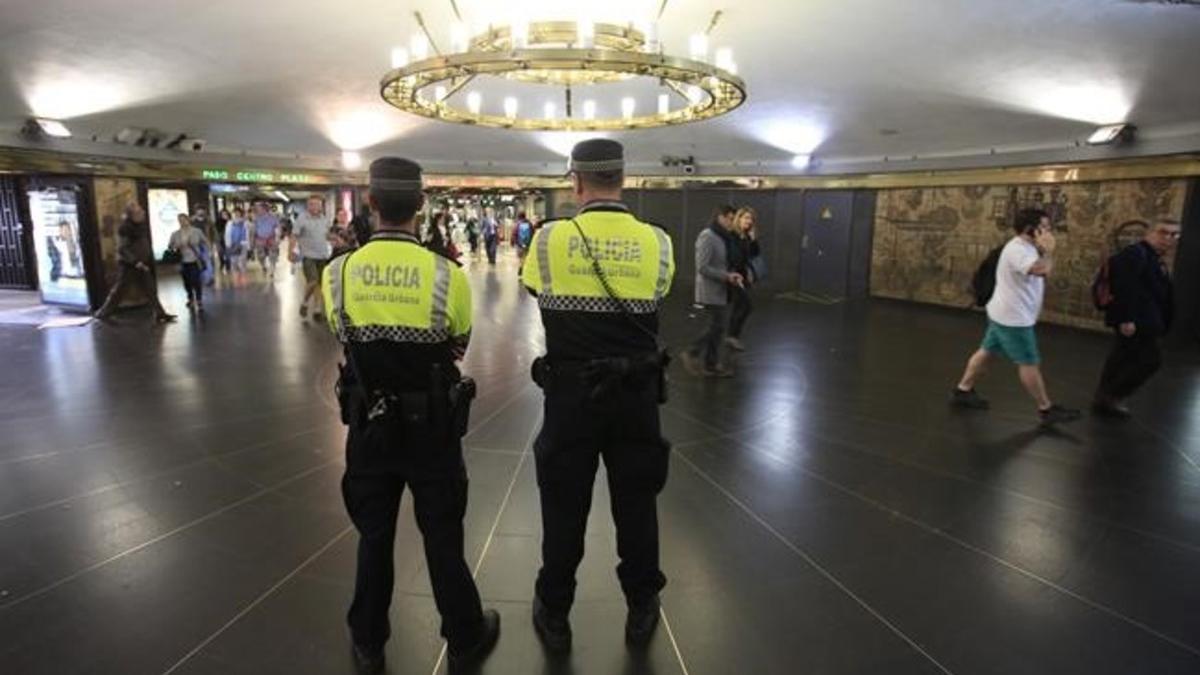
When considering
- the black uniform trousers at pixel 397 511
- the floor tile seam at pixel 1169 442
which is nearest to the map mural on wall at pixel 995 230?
the floor tile seam at pixel 1169 442

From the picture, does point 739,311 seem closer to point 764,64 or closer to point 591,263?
point 764,64

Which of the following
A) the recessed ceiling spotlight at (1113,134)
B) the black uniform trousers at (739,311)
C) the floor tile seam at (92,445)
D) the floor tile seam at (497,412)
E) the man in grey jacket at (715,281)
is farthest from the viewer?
the recessed ceiling spotlight at (1113,134)

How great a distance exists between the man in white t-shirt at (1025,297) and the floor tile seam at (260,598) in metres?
4.78

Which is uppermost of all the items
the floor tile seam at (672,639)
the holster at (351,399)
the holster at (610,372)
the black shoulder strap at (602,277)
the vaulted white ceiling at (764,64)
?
the vaulted white ceiling at (764,64)

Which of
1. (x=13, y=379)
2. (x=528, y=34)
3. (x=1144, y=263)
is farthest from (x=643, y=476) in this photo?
(x=13, y=379)

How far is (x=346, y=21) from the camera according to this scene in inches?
226

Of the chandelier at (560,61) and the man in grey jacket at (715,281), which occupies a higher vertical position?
the chandelier at (560,61)

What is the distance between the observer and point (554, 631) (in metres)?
2.33

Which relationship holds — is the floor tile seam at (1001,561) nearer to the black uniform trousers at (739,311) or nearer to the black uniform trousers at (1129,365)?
the black uniform trousers at (1129,365)

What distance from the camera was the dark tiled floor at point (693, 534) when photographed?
2320mm

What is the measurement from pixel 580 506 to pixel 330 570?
1.28 metres

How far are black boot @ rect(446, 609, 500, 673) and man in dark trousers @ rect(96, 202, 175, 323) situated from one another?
27.4ft

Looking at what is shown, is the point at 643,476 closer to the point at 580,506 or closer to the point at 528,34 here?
the point at 580,506

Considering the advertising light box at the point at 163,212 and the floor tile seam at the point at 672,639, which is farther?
the advertising light box at the point at 163,212
